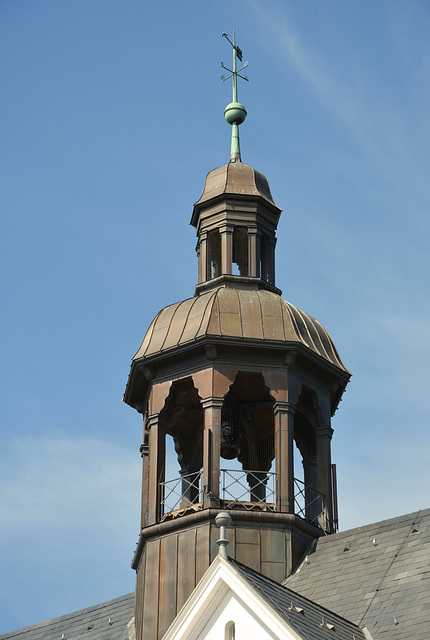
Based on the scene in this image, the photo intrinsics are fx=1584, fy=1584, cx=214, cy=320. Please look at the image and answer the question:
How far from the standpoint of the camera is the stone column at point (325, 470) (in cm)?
3503

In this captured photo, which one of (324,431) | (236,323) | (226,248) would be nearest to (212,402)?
(236,323)

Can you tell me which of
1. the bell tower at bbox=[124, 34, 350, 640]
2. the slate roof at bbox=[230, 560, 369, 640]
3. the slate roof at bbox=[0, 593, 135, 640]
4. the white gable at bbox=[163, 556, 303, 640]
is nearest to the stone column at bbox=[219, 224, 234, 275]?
the bell tower at bbox=[124, 34, 350, 640]

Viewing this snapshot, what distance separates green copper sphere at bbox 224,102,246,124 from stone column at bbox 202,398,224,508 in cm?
947

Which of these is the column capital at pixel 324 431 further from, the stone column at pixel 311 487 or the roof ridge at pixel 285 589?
the roof ridge at pixel 285 589

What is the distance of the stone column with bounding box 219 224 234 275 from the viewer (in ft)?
121

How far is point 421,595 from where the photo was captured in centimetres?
2928

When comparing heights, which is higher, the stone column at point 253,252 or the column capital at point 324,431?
the stone column at point 253,252

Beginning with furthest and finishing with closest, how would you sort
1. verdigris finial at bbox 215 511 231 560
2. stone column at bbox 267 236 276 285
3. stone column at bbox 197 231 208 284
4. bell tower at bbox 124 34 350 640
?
1. stone column at bbox 267 236 276 285
2. stone column at bbox 197 231 208 284
3. bell tower at bbox 124 34 350 640
4. verdigris finial at bbox 215 511 231 560

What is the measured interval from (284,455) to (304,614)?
254 inches

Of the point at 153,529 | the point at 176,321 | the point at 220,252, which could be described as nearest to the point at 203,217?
the point at 220,252

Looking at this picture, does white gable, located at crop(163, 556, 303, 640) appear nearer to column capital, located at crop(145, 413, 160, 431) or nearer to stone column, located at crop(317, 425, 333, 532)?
stone column, located at crop(317, 425, 333, 532)

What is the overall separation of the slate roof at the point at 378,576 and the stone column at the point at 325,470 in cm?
120

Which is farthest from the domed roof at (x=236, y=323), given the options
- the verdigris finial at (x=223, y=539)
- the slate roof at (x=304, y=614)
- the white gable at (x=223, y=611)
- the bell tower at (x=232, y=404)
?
the white gable at (x=223, y=611)

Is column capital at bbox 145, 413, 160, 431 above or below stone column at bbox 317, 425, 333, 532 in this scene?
above
